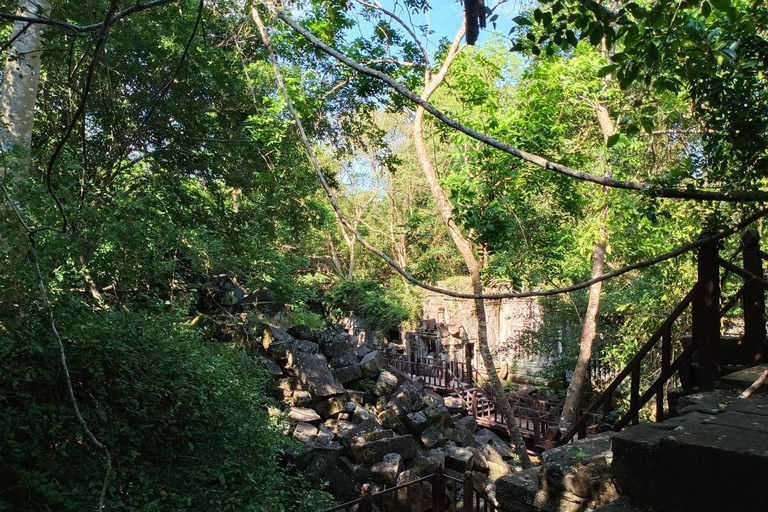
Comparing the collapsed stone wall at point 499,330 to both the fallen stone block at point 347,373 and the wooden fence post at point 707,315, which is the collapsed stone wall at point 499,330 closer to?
the fallen stone block at point 347,373

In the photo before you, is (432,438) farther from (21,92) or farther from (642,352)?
(21,92)

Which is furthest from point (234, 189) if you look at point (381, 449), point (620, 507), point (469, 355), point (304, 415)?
point (469, 355)

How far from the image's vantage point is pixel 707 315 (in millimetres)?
3477

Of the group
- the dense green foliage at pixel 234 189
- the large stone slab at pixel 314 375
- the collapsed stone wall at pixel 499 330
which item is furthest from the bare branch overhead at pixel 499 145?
the collapsed stone wall at pixel 499 330

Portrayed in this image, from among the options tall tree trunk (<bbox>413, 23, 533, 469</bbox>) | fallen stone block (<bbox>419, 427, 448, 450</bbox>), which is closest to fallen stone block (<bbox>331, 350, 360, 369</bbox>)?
fallen stone block (<bbox>419, 427, 448, 450</bbox>)

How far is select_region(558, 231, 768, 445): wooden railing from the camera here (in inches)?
136

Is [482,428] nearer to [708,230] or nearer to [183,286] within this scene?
[183,286]

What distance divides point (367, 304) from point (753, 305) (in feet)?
47.5

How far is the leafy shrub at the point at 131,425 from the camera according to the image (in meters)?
3.04

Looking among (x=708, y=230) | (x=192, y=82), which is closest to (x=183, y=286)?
(x=192, y=82)

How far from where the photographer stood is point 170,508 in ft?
11.1

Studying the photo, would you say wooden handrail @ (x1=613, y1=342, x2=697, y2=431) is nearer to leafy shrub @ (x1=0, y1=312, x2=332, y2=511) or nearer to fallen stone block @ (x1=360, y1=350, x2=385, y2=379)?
leafy shrub @ (x1=0, y1=312, x2=332, y2=511)

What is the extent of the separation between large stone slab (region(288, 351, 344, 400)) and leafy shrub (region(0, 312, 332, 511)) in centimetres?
497

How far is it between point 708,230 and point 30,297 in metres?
4.76
